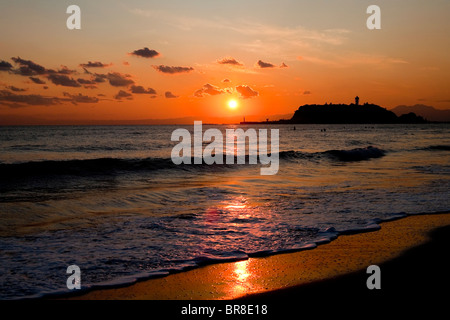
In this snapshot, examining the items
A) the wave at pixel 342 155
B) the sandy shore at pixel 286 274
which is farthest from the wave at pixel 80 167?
the sandy shore at pixel 286 274

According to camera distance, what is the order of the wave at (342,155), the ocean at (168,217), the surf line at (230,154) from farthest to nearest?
the wave at (342,155) < the surf line at (230,154) < the ocean at (168,217)

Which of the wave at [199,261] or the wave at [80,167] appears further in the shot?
the wave at [80,167]

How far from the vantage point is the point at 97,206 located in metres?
12.1

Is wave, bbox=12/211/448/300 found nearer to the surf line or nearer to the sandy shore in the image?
the sandy shore

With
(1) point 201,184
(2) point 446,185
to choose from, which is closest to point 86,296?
(1) point 201,184

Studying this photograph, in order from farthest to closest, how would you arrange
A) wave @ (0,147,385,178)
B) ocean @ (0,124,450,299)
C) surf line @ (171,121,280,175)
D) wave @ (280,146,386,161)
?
wave @ (280,146,386,161)
surf line @ (171,121,280,175)
wave @ (0,147,385,178)
ocean @ (0,124,450,299)

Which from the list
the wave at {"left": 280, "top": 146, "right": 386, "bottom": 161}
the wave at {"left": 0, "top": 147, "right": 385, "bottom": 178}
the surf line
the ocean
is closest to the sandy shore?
the ocean

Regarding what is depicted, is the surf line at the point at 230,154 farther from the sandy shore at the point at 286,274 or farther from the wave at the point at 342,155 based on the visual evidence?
the sandy shore at the point at 286,274

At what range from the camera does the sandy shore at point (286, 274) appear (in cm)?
537

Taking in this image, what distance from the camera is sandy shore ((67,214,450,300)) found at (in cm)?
537

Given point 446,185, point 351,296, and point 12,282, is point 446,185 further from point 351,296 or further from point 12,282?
point 12,282

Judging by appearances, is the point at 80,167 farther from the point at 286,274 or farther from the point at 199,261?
the point at 286,274

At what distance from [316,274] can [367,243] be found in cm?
233

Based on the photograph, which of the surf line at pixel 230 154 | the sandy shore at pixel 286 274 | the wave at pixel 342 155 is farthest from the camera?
the wave at pixel 342 155
